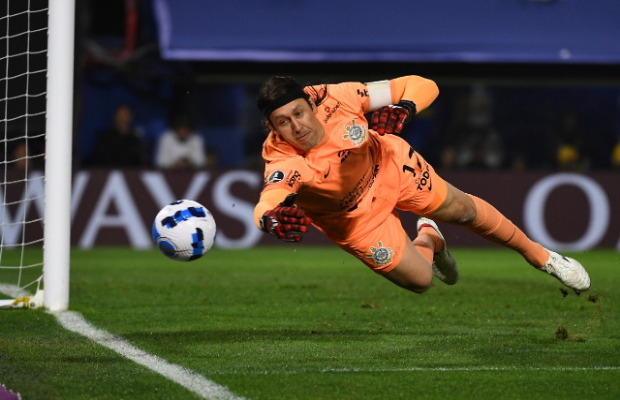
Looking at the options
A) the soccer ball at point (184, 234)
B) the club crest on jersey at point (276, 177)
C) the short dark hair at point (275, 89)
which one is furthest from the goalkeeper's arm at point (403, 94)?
the soccer ball at point (184, 234)

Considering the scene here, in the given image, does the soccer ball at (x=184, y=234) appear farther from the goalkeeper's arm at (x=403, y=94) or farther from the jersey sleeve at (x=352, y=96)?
the goalkeeper's arm at (x=403, y=94)

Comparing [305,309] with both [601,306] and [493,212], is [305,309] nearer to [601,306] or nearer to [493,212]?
[493,212]

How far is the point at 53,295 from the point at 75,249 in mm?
5950

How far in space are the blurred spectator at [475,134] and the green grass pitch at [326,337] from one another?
619cm

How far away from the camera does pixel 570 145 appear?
16.5 meters

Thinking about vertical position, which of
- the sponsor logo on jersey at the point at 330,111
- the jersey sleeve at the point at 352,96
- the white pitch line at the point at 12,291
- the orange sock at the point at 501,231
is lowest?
the white pitch line at the point at 12,291

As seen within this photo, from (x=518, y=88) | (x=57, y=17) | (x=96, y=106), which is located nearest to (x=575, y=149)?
(x=518, y=88)

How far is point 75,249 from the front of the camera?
13.2 meters

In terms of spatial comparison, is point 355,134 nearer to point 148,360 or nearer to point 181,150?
point 148,360

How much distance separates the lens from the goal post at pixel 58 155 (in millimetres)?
7301

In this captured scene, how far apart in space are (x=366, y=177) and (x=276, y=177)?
2.99 ft

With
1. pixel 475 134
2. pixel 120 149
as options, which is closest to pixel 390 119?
pixel 120 149

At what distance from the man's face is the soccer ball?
0.72 meters

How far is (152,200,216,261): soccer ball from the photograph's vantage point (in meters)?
5.57
